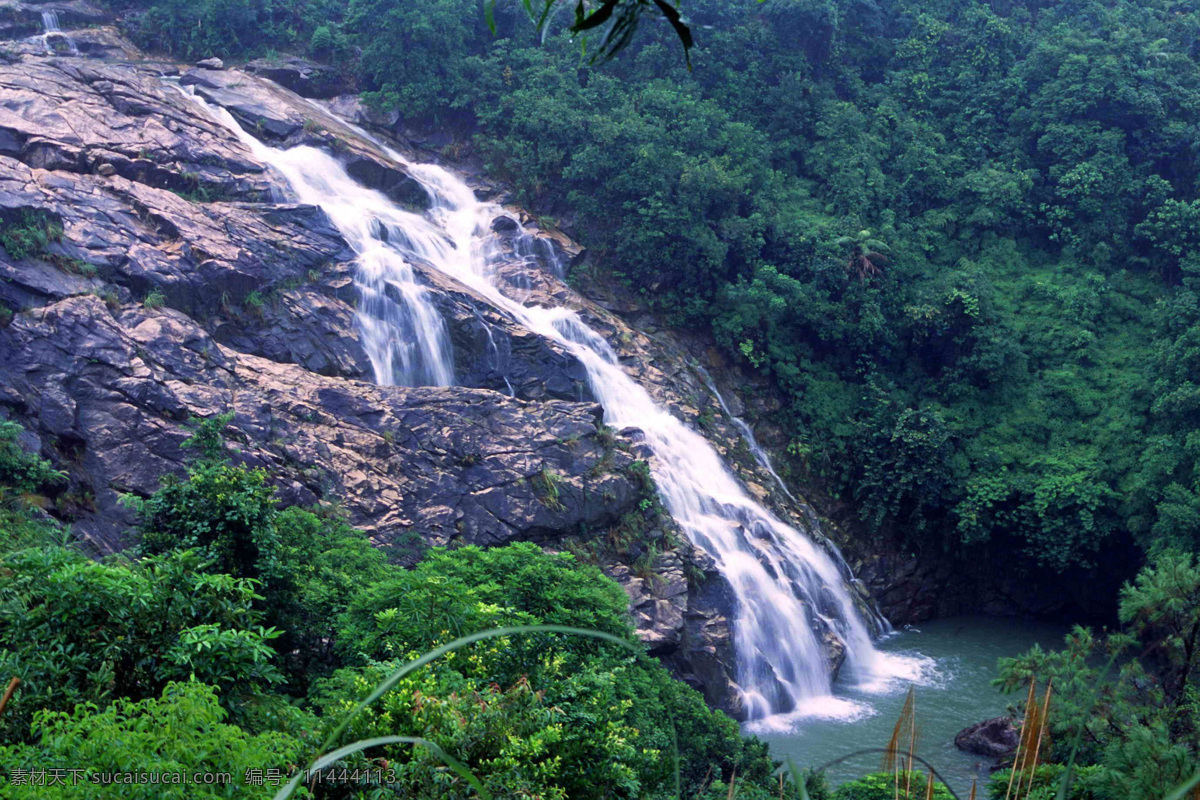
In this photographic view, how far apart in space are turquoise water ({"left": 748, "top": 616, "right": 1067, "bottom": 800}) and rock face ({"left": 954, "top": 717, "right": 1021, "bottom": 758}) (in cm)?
14

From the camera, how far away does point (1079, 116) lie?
2242cm

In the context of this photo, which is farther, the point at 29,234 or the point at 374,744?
the point at 29,234

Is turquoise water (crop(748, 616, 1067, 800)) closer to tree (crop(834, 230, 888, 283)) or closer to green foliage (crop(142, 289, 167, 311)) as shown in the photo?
tree (crop(834, 230, 888, 283))

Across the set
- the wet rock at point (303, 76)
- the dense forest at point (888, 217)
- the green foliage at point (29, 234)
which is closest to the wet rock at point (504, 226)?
the dense forest at point (888, 217)

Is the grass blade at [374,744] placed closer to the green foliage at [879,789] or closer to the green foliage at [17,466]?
the green foliage at [879,789]

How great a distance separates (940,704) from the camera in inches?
573

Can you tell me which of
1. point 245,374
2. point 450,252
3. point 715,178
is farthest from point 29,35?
point 715,178

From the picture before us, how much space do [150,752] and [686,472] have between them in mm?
12647

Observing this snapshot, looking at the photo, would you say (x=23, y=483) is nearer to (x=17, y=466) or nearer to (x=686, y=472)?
(x=17, y=466)

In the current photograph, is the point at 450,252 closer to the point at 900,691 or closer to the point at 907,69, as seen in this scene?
the point at 900,691

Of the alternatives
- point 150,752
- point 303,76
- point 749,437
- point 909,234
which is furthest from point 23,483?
point 909,234

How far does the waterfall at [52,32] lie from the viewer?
758 inches

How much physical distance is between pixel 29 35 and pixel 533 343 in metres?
13.6

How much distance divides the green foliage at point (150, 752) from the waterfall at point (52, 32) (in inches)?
756
